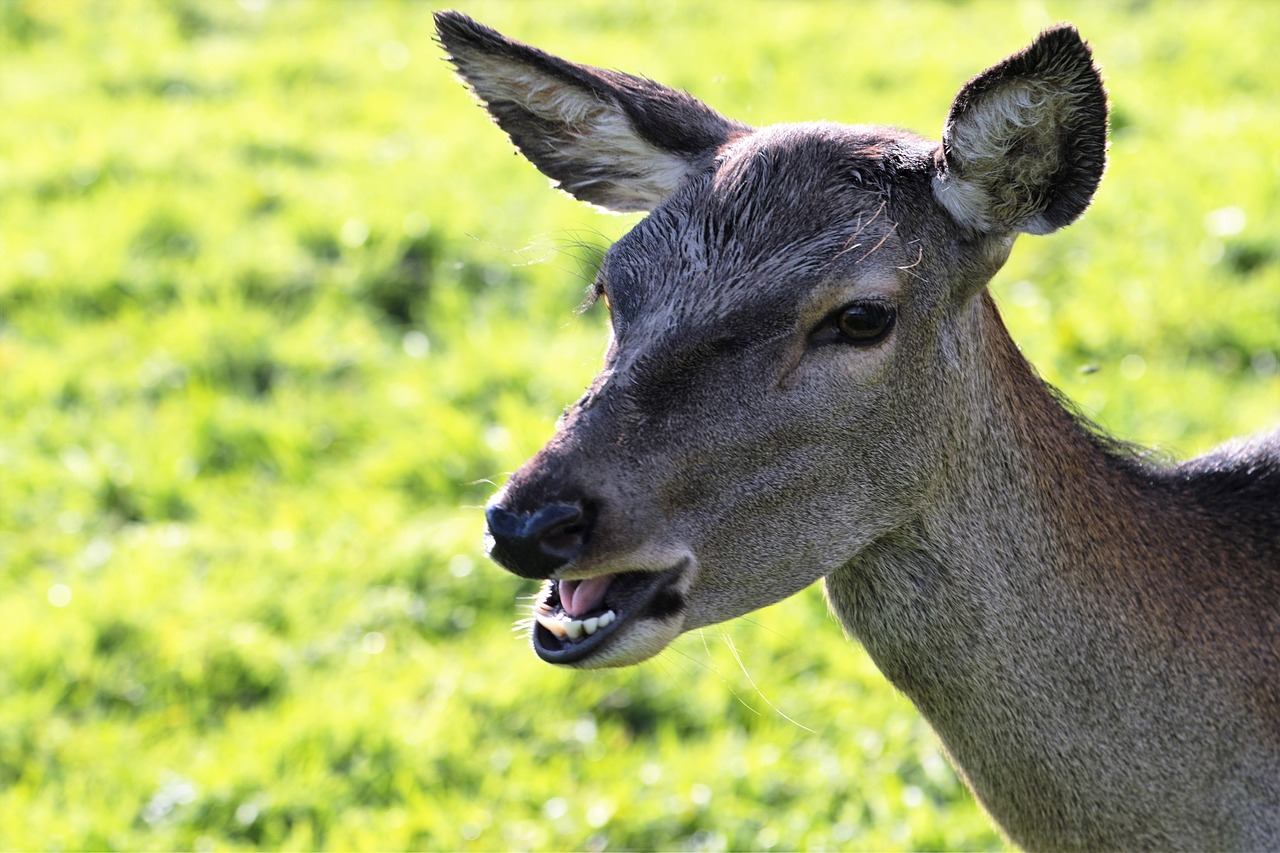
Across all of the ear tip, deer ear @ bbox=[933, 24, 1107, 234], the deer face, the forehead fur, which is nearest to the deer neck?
the deer face

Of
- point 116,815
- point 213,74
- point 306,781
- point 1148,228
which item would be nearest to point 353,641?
point 306,781

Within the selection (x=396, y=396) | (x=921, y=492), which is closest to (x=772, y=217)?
(x=921, y=492)

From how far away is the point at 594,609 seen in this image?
2791mm

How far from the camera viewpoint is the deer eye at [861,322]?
9.41ft

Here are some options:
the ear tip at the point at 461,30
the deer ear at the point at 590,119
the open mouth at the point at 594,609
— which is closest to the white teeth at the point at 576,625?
the open mouth at the point at 594,609

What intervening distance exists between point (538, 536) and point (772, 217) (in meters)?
0.82

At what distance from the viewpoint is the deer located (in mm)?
2785

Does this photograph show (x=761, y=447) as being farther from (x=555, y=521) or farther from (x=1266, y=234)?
(x=1266, y=234)

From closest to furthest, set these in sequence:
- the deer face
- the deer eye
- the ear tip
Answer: the deer face → the deer eye → the ear tip

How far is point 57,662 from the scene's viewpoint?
16.6 ft

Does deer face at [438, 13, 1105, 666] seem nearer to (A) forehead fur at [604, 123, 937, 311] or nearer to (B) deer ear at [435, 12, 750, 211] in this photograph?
(A) forehead fur at [604, 123, 937, 311]

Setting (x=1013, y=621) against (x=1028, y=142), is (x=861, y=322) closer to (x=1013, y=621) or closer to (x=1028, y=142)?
(x=1028, y=142)

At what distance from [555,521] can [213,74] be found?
24.8 feet

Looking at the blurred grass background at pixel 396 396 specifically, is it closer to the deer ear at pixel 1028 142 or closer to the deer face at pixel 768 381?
the deer face at pixel 768 381
